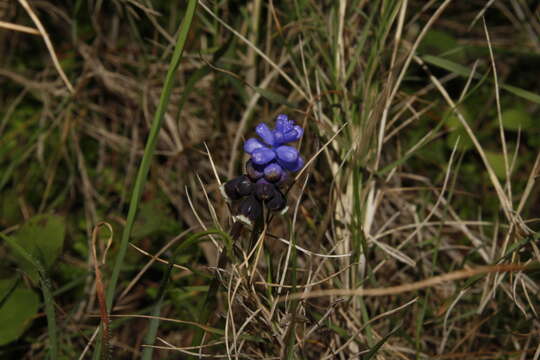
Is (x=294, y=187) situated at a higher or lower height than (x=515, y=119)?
lower

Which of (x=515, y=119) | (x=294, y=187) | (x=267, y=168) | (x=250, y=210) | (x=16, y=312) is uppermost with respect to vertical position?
(x=267, y=168)

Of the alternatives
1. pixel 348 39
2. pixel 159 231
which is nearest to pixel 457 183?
pixel 348 39

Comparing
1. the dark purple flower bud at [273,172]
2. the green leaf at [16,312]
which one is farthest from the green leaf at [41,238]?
the dark purple flower bud at [273,172]

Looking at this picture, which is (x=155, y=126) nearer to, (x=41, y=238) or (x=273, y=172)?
(x=273, y=172)

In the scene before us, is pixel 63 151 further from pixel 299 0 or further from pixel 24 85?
pixel 299 0

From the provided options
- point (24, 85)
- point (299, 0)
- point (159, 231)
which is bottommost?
point (159, 231)

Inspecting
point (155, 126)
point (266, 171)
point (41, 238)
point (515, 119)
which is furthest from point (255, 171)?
point (515, 119)

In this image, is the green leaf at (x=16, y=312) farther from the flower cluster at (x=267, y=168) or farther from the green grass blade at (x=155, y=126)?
the flower cluster at (x=267, y=168)
